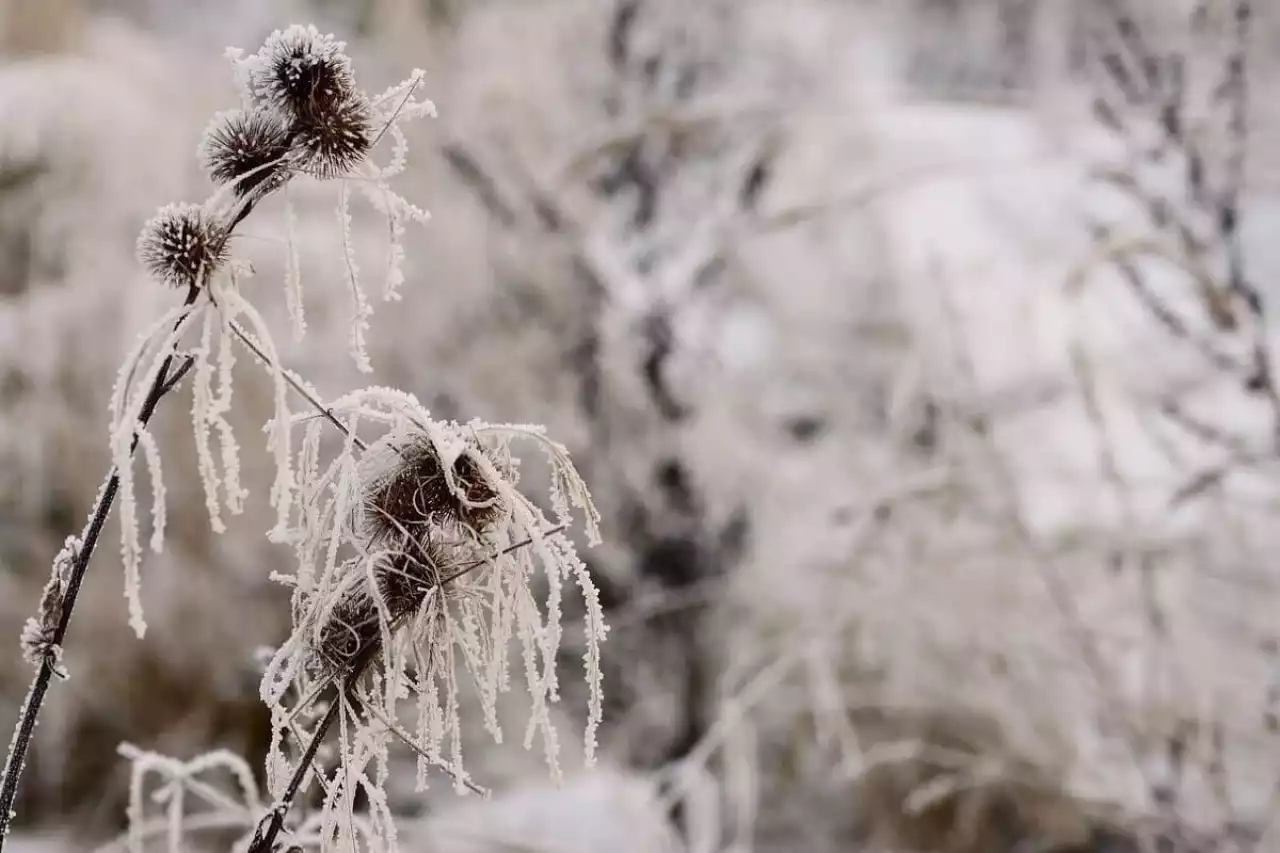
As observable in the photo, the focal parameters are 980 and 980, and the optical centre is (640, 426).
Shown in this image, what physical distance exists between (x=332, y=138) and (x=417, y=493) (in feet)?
0.25

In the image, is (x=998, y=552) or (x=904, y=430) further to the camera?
(x=904, y=430)

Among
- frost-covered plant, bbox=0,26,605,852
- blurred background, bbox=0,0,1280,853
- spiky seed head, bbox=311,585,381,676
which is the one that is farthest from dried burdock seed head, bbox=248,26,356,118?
blurred background, bbox=0,0,1280,853

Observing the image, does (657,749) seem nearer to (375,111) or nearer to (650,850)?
(650,850)

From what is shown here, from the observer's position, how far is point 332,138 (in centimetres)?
20

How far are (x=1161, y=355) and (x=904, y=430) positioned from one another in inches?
10.1

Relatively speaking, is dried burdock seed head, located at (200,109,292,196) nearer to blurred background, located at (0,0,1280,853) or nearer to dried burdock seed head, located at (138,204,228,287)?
dried burdock seed head, located at (138,204,228,287)

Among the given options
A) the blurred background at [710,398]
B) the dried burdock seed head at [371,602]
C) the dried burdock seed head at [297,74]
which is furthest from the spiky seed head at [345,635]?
the blurred background at [710,398]

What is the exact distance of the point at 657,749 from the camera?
1025 millimetres

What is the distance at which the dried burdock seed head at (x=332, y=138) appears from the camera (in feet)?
0.66

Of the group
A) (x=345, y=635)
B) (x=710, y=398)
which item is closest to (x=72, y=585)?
(x=345, y=635)

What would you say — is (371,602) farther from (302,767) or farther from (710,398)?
(710,398)

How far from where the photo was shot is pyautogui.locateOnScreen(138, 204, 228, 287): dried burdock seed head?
7.4 inches

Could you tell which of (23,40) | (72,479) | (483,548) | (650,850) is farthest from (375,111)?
(23,40)

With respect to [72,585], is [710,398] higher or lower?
higher
